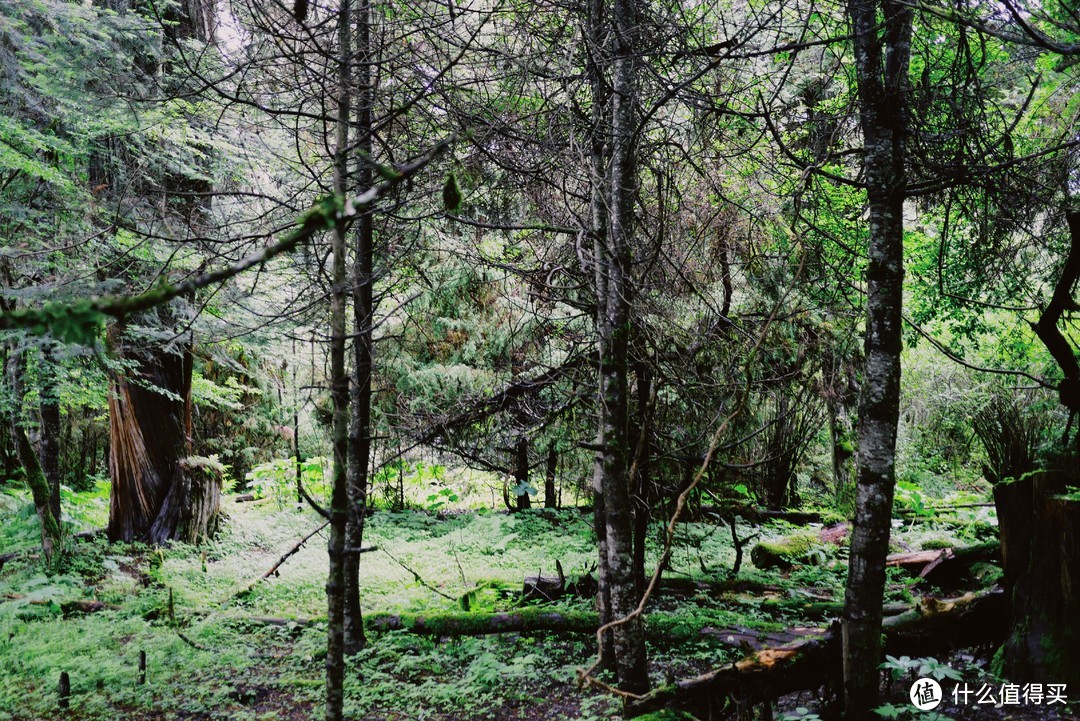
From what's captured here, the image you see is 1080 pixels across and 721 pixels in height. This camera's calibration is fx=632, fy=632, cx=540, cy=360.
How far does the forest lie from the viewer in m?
3.89

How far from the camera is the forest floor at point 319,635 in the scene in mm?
4875

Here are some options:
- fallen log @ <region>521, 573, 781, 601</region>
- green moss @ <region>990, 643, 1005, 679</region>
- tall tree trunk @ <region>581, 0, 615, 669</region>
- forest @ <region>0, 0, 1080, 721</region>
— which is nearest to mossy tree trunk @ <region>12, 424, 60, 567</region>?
forest @ <region>0, 0, 1080, 721</region>

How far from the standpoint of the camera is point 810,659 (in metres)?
4.52

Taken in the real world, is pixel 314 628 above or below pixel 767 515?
below

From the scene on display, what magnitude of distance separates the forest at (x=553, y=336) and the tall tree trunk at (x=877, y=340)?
23 mm

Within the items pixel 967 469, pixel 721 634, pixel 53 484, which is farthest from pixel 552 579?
pixel 967 469

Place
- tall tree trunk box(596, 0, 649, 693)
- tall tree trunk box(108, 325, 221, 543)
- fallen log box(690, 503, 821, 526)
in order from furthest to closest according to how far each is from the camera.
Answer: fallen log box(690, 503, 821, 526), tall tree trunk box(108, 325, 221, 543), tall tree trunk box(596, 0, 649, 693)

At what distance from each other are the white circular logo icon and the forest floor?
0.30 ft

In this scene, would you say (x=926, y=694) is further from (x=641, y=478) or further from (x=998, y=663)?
(x=641, y=478)

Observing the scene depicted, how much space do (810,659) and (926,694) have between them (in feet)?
2.51

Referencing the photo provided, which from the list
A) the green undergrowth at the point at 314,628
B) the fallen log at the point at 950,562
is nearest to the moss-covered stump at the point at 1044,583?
the green undergrowth at the point at 314,628

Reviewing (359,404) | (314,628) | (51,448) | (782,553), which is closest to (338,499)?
(359,404)

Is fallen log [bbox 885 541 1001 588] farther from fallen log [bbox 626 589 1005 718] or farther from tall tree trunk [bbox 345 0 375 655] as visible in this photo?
tall tree trunk [bbox 345 0 375 655]

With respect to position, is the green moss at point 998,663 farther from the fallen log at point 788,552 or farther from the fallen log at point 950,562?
the fallen log at point 788,552
